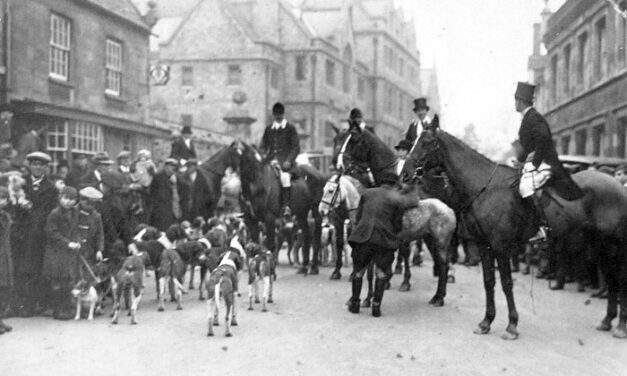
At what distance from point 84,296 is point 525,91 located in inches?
258

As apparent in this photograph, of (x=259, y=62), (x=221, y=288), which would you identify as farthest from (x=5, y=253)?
(x=259, y=62)

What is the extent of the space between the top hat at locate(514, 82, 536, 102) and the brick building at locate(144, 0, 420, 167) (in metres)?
25.6

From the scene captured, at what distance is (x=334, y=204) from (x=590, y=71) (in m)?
13.8

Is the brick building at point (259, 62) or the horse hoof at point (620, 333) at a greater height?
the brick building at point (259, 62)

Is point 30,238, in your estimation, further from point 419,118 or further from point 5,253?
point 419,118

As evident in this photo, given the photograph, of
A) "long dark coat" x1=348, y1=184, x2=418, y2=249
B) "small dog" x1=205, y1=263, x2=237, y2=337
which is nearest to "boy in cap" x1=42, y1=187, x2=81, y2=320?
"small dog" x1=205, y1=263, x2=237, y2=337

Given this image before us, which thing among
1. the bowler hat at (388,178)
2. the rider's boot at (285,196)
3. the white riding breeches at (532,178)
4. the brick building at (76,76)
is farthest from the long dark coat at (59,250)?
the white riding breeches at (532,178)

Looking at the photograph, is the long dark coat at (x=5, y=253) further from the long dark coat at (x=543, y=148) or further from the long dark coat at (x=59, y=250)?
the long dark coat at (x=543, y=148)

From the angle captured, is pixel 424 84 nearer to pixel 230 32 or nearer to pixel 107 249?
pixel 230 32

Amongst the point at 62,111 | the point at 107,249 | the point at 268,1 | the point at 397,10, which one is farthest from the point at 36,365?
the point at 397,10

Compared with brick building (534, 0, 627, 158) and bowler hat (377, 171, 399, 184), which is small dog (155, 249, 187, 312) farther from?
brick building (534, 0, 627, 158)

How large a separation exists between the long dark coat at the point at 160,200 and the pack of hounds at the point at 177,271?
104 inches

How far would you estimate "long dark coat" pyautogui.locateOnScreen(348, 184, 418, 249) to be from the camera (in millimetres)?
9359

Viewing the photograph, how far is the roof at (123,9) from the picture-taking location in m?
21.1
